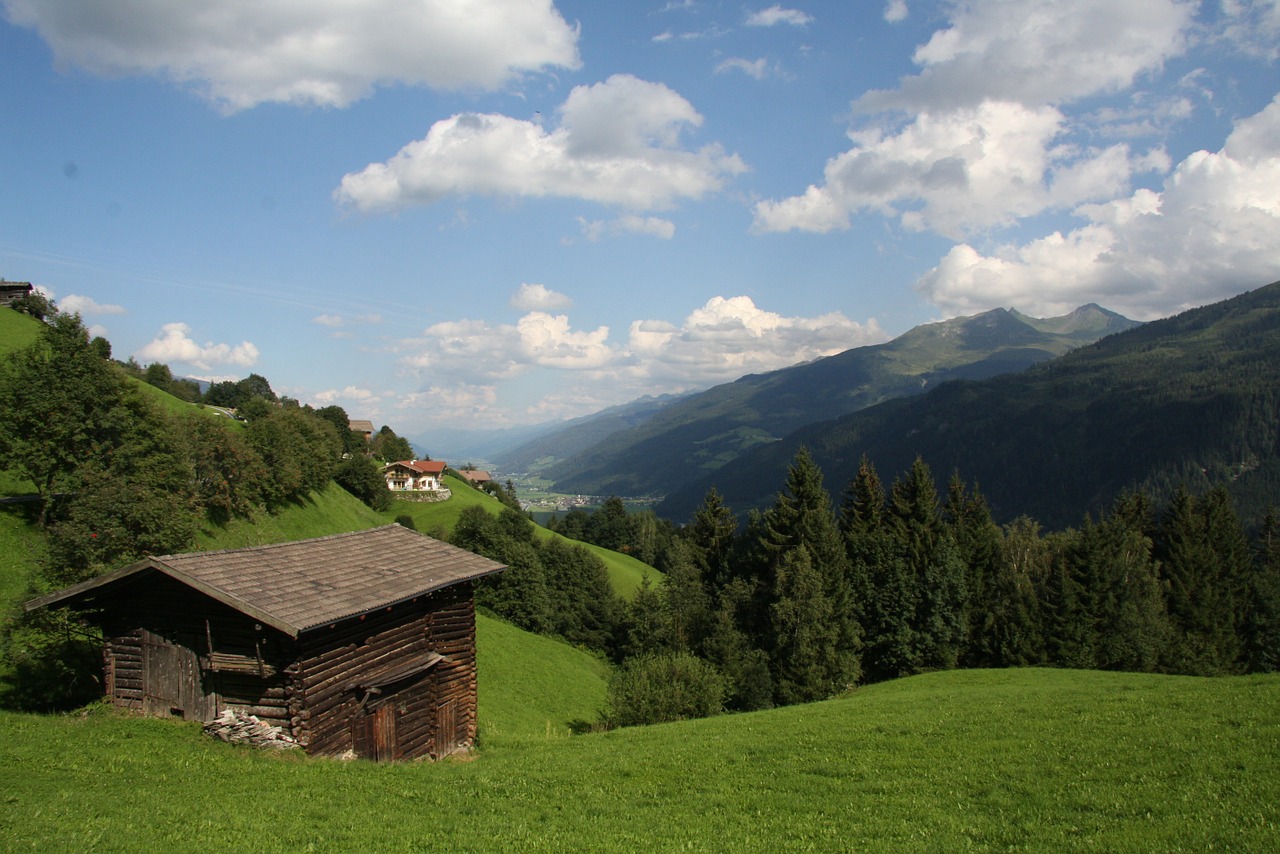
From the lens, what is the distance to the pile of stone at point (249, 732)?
54.4 feet

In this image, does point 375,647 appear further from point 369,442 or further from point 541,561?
point 369,442

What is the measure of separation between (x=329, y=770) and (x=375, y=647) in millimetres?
4307

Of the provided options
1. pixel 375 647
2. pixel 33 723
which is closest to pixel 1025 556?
pixel 375 647

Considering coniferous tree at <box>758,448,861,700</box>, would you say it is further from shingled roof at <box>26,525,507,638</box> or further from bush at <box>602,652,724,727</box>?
shingled roof at <box>26,525,507,638</box>

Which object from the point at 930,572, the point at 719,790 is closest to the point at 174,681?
the point at 719,790

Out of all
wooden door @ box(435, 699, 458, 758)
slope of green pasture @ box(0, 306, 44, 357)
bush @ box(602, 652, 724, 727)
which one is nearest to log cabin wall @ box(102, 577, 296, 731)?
wooden door @ box(435, 699, 458, 758)

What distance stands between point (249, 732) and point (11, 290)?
281ft

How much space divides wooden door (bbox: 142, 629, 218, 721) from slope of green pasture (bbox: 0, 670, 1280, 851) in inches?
20.7

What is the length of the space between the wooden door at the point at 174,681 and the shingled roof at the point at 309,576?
2.10 metres

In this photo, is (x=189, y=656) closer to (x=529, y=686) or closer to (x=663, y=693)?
(x=663, y=693)

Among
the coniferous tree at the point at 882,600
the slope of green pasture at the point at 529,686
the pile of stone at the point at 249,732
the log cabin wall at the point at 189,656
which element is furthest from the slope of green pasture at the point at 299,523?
the coniferous tree at the point at 882,600

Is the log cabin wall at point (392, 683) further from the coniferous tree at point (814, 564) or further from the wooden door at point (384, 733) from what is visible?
the coniferous tree at point (814, 564)

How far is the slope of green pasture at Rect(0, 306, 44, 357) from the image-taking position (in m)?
53.8

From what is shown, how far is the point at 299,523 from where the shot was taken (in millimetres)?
61031
